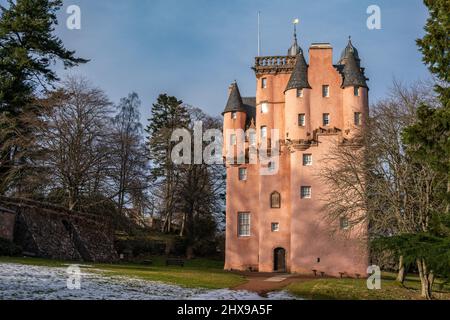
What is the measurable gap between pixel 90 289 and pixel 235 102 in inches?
1192

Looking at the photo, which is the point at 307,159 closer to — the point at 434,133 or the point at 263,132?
the point at 263,132

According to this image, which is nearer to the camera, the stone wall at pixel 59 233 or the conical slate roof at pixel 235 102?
the stone wall at pixel 59 233

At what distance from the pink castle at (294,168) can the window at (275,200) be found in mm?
79

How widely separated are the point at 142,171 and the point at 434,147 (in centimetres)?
2724

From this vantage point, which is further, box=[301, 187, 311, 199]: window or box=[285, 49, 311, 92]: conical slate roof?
box=[285, 49, 311, 92]: conical slate roof

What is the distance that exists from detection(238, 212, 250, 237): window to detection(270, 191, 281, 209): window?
304cm

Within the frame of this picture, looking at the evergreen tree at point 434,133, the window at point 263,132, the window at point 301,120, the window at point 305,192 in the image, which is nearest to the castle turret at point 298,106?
the window at point 301,120

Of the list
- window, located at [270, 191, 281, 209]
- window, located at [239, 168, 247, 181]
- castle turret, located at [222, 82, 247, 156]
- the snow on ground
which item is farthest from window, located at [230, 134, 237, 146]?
the snow on ground

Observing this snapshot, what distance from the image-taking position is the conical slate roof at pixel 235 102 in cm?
4517

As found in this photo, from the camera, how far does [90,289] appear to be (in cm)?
1702

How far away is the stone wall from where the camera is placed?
30.8 m

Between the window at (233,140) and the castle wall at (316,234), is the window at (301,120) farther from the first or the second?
the window at (233,140)

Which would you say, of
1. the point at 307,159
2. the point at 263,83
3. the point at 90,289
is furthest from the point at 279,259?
the point at 90,289

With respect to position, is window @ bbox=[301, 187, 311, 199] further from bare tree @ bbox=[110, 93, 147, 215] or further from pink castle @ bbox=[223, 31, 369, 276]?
bare tree @ bbox=[110, 93, 147, 215]
